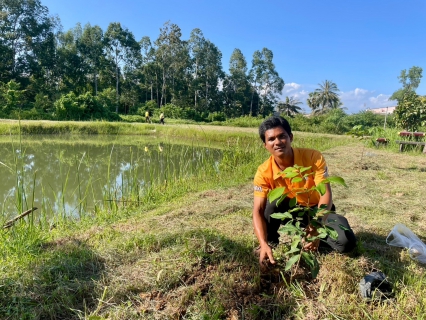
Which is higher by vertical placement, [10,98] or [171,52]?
[171,52]

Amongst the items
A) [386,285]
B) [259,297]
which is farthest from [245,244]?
[386,285]

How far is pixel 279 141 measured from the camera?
146 cm

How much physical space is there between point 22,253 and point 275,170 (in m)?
1.67

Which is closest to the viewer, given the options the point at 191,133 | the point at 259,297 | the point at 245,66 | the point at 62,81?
the point at 259,297

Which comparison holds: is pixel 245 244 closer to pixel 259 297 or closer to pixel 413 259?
pixel 259 297

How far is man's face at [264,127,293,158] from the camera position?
146 cm

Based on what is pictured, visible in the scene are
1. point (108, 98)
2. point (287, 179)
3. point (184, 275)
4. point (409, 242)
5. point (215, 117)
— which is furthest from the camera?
point (215, 117)

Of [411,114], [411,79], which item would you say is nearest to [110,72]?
[411,114]

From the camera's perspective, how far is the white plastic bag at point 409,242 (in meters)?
1.66

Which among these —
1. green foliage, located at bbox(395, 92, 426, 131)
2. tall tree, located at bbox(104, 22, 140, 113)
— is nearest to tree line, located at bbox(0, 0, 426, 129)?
tall tree, located at bbox(104, 22, 140, 113)

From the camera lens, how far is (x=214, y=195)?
3355 millimetres

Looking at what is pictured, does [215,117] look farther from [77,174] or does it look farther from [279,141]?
[279,141]

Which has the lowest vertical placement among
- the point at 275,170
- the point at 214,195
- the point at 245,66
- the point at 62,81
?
the point at 214,195

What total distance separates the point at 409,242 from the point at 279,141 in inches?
46.9
